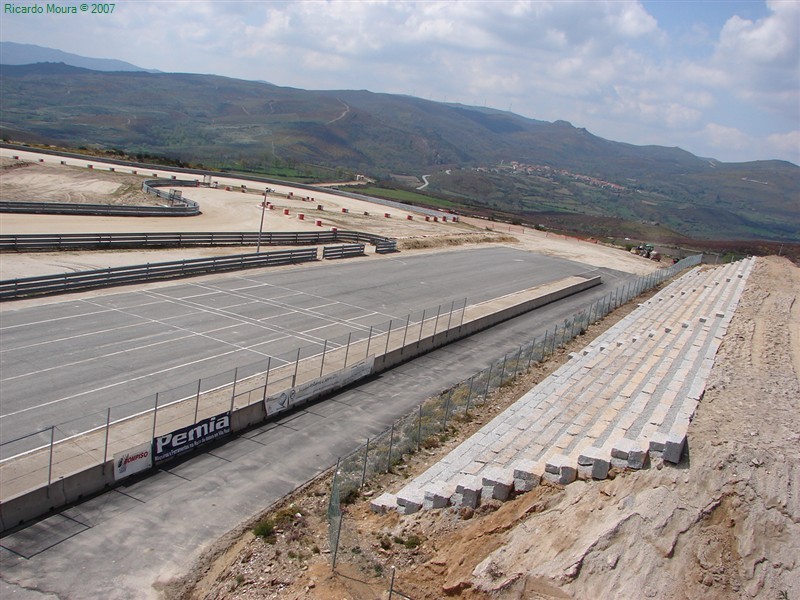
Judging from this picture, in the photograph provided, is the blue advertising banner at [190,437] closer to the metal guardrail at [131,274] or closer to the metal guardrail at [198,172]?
the metal guardrail at [131,274]

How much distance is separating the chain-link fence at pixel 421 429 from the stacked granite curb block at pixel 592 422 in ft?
4.93

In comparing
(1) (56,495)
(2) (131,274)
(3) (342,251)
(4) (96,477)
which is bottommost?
(1) (56,495)

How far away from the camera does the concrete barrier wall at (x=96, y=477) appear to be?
15.0 metres

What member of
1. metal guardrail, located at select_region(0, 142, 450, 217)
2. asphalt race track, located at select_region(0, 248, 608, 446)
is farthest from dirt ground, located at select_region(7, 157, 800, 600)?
metal guardrail, located at select_region(0, 142, 450, 217)

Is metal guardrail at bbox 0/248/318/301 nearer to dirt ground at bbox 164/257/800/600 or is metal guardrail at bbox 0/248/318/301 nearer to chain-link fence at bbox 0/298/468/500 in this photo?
chain-link fence at bbox 0/298/468/500

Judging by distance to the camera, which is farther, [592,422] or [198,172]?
[198,172]

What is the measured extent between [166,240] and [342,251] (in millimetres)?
13909

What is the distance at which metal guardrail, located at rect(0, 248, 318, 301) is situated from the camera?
31.0 metres

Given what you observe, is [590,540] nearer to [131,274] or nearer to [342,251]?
[131,274]

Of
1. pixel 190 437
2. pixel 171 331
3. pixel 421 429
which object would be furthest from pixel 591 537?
pixel 171 331

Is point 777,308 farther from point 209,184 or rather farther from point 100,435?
point 209,184

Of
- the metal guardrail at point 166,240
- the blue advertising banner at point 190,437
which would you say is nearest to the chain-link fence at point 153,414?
the blue advertising banner at point 190,437

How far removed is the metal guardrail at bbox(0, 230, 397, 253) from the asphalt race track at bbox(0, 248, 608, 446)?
9230mm

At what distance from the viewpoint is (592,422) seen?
18953 mm
